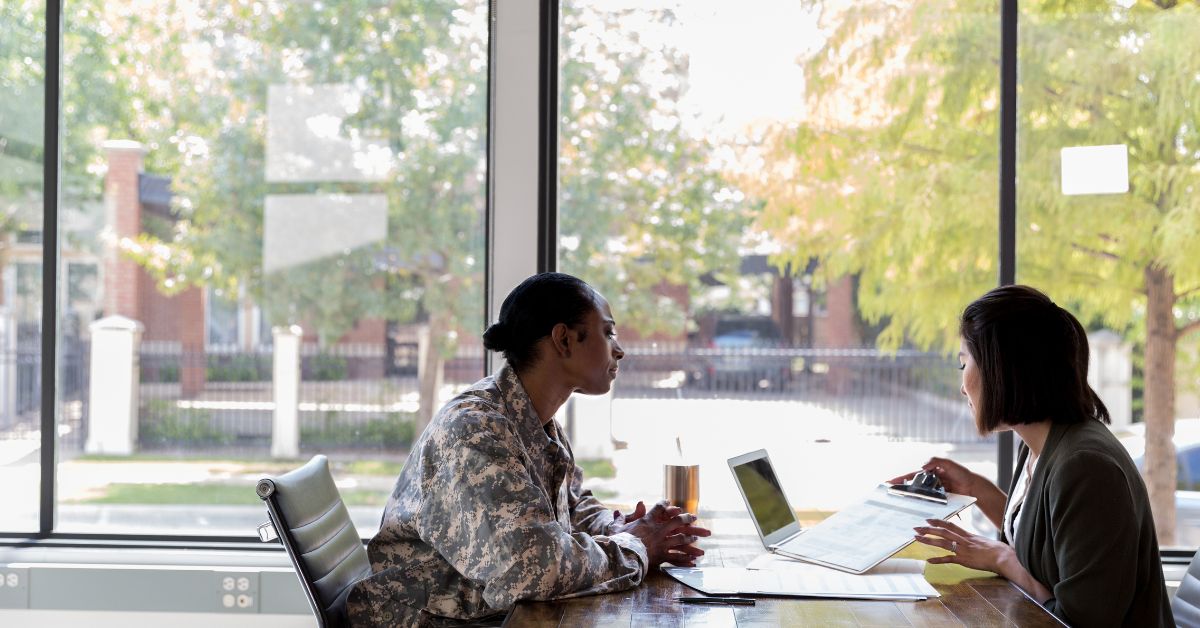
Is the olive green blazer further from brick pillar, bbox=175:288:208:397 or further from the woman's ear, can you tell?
brick pillar, bbox=175:288:208:397

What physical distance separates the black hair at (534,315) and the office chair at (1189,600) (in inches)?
55.3

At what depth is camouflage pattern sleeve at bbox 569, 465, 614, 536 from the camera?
2.17 metres

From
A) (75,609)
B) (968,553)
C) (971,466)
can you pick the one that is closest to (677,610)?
(968,553)

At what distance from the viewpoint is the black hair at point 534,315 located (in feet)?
6.61

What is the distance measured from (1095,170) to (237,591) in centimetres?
288

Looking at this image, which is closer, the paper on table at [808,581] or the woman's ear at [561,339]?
the paper on table at [808,581]

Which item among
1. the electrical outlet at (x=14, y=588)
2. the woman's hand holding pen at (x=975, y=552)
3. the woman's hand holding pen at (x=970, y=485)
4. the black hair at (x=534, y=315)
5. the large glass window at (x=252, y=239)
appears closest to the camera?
the woman's hand holding pen at (x=975, y=552)

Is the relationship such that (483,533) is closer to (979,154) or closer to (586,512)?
(586,512)

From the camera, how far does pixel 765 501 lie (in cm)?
222

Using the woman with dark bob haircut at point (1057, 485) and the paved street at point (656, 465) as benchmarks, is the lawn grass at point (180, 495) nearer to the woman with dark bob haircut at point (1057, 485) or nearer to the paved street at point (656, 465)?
the paved street at point (656, 465)

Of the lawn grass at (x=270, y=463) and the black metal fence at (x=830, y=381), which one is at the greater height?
the black metal fence at (x=830, y=381)

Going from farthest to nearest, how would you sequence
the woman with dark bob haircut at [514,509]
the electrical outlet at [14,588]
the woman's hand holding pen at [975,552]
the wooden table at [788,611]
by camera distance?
the electrical outlet at [14,588] → the woman's hand holding pen at [975,552] → the woman with dark bob haircut at [514,509] → the wooden table at [788,611]

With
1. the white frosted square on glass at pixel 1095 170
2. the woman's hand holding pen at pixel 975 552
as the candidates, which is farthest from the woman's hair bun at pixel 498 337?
the white frosted square on glass at pixel 1095 170

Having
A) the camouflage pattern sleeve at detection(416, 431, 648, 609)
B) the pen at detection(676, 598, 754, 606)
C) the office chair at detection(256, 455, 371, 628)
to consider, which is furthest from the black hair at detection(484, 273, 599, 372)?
the pen at detection(676, 598, 754, 606)
